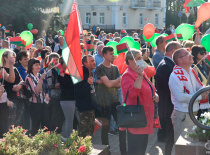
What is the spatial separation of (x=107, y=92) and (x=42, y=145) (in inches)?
92.4

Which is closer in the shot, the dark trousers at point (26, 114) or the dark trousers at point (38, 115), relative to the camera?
the dark trousers at point (38, 115)

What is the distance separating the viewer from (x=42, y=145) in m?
4.17

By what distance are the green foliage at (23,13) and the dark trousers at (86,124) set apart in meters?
26.7

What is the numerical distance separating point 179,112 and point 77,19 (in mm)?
1744

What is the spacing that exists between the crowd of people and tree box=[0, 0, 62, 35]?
82.3 ft

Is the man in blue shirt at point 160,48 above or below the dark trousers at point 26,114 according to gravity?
above

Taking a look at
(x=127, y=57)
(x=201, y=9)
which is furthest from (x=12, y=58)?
(x=201, y=9)

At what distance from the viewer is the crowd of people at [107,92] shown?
498 cm

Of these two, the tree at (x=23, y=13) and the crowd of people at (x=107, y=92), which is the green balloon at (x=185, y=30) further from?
the tree at (x=23, y=13)

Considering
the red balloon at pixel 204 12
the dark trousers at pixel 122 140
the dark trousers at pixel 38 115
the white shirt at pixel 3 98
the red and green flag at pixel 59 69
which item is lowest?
the dark trousers at pixel 122 140

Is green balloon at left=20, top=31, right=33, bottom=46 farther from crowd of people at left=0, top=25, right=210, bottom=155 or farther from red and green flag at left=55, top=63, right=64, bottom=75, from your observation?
red and green flag at left=55, top=63, right=64, bottom=75

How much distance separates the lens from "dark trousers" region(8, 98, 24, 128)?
665 cm

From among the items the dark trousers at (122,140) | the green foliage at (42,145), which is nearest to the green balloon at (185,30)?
the dark trousers at (122,140)

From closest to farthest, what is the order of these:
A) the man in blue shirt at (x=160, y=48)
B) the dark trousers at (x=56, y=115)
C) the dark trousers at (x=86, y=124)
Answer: the dark trousers at (x=86, y=124), the dark trousers at (x=56, y=115), the man in blue shirt at (x=160, y=48)
